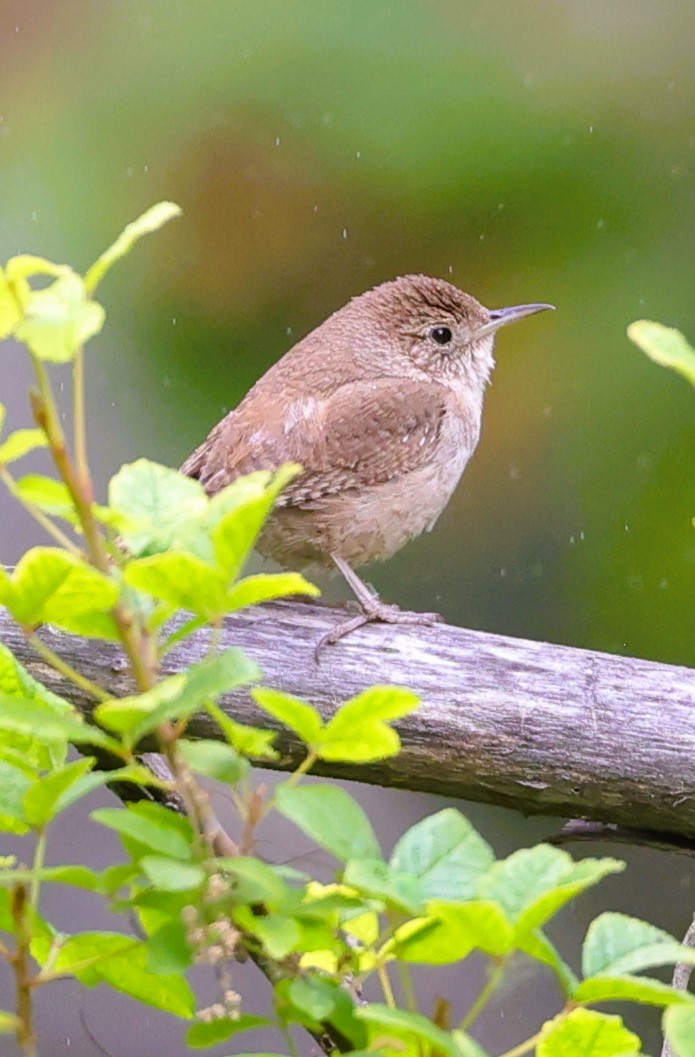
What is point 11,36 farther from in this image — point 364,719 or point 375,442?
point 364,719

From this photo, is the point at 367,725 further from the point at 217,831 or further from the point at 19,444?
the point at 19,444

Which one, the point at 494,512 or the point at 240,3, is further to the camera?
the point at 494,512

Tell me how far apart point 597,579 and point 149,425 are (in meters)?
0.95

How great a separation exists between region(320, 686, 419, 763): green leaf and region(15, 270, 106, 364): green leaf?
0.17 metres

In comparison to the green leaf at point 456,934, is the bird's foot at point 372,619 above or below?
below

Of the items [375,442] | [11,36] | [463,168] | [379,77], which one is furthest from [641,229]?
[11,36]

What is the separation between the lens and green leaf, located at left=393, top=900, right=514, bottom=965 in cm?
50

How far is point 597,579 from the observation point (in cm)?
271

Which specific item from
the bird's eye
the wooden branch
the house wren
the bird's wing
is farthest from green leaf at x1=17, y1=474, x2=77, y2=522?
the bird's eye

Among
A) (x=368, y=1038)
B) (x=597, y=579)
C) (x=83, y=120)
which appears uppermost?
(x=83, y=120)

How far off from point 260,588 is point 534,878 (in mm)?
155

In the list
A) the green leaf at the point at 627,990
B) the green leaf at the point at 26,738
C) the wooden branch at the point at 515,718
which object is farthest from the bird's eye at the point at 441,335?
the green leaf at the point at 627,990

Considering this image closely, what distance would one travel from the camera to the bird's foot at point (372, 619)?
1548 millimetres

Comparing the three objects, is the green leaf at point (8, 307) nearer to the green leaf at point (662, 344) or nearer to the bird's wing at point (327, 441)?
the green leaf at point (662, 344)
